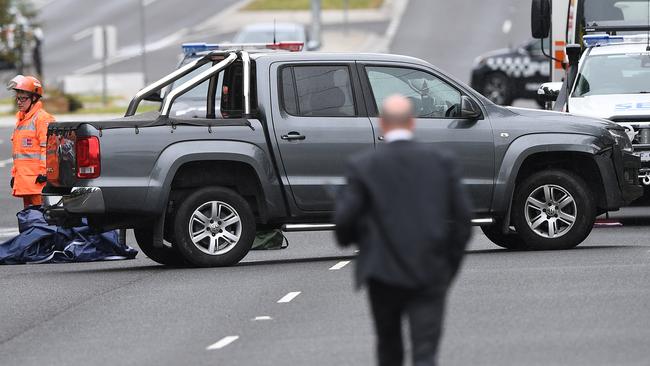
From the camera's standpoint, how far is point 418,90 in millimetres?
15266

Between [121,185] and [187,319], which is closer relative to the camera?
[187,319]

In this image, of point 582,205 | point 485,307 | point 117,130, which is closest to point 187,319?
point 485,307

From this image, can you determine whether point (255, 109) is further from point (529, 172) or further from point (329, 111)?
point (529, 172)

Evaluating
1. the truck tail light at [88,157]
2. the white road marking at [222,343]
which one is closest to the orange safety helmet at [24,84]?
the truck tail light at [88,157]

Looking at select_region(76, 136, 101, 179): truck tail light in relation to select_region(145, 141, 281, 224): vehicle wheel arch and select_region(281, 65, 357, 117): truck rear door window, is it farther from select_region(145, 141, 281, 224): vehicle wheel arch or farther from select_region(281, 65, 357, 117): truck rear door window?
select_region(281, 65, 357, 117): truck rear door window

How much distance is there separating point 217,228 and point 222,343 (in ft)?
13.6

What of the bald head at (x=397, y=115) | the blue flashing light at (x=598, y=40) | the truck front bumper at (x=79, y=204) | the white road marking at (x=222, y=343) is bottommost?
the white road marking at (x=222, y=343)

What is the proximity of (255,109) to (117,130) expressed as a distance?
4.34 ft

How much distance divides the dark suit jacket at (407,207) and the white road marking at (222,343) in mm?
3184

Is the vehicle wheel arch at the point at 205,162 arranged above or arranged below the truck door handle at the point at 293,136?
below

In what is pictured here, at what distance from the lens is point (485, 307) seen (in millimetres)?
11930

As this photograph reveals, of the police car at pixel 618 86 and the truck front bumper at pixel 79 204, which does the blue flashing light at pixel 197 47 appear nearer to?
the police car at pixel 618 86

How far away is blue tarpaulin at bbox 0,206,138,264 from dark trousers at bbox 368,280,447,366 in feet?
29.5

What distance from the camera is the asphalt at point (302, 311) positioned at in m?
10.2
